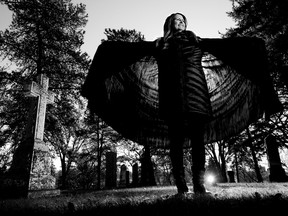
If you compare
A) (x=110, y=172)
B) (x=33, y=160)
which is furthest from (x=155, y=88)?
(x=110, y=172)

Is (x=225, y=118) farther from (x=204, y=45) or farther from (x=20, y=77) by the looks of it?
(x=20, y=77)

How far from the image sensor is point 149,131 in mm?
3607

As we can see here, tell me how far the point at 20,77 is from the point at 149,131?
11026 millimetres

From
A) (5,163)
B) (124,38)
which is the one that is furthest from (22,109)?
(124,38)

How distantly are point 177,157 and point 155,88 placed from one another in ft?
5.58

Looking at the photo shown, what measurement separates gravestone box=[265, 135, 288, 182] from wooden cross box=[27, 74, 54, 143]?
1098cm

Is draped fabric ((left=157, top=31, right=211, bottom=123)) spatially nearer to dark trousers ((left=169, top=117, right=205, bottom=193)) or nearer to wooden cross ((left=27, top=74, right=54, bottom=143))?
dark trousers ((left=169, top=117, right=205, bottom=193))

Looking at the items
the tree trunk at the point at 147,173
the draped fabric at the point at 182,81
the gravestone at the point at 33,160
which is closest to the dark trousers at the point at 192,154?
the draped fabric at the point at 182,81

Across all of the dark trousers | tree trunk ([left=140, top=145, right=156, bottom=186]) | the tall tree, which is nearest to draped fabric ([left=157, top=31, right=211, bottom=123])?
the dark trousers

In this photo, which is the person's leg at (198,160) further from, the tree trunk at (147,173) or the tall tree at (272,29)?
the tree trunk at (147,173)

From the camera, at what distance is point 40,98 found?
620cm

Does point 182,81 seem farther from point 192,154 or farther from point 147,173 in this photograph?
point 147,173

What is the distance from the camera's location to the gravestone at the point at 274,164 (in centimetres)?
978

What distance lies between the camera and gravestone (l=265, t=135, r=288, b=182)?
9781 mm
